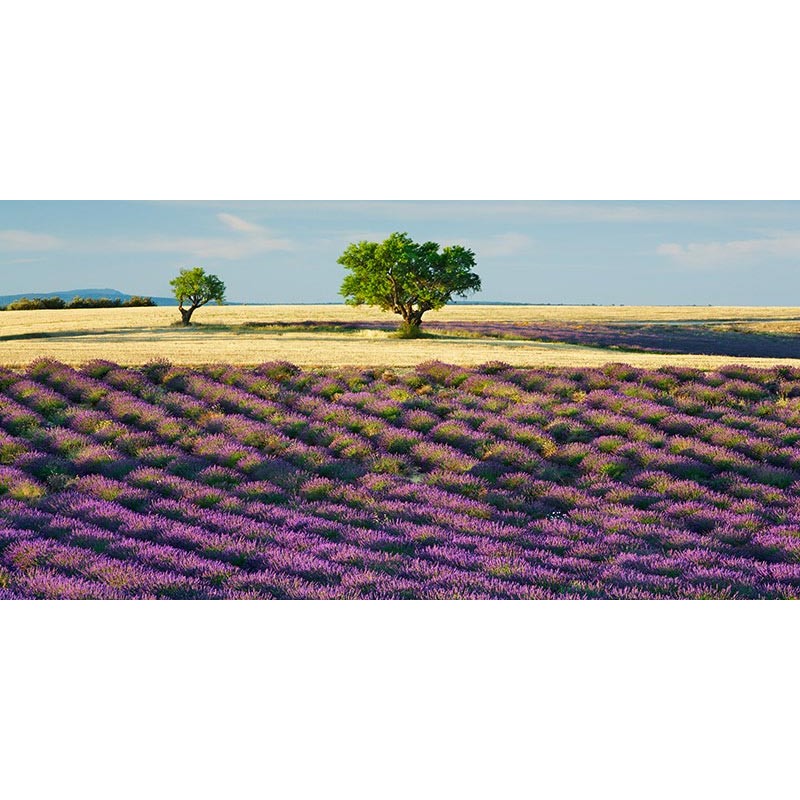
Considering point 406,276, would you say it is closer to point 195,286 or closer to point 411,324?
point 411,324

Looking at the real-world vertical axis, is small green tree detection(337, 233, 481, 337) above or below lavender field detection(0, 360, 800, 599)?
above

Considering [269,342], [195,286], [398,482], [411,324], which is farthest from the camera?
[411,324]

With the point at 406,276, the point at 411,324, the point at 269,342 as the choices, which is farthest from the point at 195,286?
Answer: the point at 411,324

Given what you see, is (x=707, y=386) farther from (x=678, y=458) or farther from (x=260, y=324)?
(x=260, y=324)

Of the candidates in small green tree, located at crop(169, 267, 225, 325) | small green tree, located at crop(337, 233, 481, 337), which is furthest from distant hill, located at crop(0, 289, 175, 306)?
small green tree, located at crop(337, 233, 481, 337)

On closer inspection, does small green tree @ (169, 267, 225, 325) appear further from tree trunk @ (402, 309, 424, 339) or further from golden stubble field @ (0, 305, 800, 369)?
tree trunk @ (402, 309, 424, 339)

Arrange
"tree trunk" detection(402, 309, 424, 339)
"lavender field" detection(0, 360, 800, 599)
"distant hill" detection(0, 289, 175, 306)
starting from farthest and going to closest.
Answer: "tree trunk" detection(402, 309, 424, 339) → "distant hill" detection(0, 289, 175, 306) → "lavender field" detection(0, 360, 800, 599)
